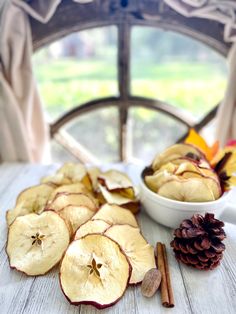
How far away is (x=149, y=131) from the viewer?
114 centimetres

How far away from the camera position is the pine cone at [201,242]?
1.40 ft

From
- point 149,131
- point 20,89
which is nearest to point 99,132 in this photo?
point 149,131

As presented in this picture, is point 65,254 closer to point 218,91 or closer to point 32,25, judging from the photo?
point 32,25

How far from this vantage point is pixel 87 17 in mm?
790

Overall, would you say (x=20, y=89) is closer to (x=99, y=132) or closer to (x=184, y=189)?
(x=99, y=132)

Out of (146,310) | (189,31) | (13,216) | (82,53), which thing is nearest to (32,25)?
(82,53)

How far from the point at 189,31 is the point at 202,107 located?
358 mm

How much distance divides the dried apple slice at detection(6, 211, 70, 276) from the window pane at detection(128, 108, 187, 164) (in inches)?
22.7

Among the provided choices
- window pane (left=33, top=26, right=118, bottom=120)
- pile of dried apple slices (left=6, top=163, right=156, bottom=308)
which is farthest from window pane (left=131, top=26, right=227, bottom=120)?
pile of dried apple slices (left=6, top=163, right=156, bottom=308)

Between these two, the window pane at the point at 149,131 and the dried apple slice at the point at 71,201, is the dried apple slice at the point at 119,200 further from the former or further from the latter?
the window pane at the point at 149,131

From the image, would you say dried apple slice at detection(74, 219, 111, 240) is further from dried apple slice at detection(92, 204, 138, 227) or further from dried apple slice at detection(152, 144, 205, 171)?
dried apple slice at detection(152, 144, 205, 171)

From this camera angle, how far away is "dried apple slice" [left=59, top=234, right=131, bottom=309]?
38cm

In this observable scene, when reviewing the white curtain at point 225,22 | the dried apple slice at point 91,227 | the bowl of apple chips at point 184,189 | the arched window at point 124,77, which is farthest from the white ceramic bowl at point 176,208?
the arched window at point 124,77

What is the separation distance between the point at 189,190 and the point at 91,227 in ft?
0.58
